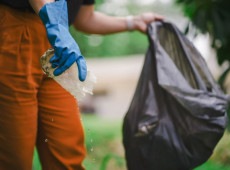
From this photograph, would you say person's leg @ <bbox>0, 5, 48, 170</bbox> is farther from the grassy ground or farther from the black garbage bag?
the grassy ground

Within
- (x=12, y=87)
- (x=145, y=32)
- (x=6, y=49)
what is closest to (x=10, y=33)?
(x=6, y=49)

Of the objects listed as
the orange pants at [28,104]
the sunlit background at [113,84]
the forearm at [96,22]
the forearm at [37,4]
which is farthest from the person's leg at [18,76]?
the sunlit background at [113,84]

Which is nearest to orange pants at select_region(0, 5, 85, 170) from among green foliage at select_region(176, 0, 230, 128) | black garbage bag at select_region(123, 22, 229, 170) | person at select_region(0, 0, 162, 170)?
Answer: person at select_region(0, 0, 162, 170)

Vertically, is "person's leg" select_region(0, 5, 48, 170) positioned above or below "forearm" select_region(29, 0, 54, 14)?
below

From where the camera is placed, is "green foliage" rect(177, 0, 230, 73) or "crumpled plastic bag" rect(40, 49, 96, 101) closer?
"crumpled plastic bag" rect(40, 49, 96, 101)

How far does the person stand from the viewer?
2680mm

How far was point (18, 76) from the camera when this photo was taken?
2.70 m

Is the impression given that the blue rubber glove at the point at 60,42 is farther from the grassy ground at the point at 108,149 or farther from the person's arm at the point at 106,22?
the grassy ground at the point at 108,149

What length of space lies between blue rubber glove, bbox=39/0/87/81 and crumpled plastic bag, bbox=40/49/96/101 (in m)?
0.10

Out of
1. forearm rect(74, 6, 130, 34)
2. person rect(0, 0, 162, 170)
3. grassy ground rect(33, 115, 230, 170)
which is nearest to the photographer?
person rect(0, 0, 162, 170)

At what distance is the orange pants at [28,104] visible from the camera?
269 centimetres

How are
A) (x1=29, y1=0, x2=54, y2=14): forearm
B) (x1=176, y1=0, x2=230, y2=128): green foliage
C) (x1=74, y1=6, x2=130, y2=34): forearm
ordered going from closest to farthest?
(x1=29, y1=0, x2=54, y2=14): forearm → (x1=74, y1=6, x2=130, y2=34): forearm → (x1=176, y1=0, x2=230, y2=128): green foliage

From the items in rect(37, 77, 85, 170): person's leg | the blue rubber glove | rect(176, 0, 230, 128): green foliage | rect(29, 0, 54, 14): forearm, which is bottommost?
Result: rect(37, 77, 85, 170): person's leg

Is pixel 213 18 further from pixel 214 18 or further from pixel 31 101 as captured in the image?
pixel 31 101
